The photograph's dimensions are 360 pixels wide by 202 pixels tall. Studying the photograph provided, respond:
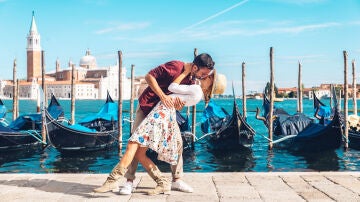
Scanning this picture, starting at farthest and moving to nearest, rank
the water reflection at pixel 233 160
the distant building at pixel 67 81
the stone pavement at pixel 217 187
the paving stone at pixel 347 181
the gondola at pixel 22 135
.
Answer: the distant building at pixel 67 81 < the gondola at pixel 22 135 < the water reflection at pixel 233 160 < the paving stone at pixel 347 181 < the stone pavement at pixel 217 187

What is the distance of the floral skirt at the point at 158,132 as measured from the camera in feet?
8.76

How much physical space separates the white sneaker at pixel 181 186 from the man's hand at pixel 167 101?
53 centimetres

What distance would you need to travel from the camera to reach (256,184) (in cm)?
302

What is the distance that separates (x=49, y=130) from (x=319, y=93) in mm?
84600

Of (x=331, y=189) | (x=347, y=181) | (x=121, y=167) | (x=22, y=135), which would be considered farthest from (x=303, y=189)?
(x=22, y=135)

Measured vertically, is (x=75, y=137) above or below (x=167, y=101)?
below

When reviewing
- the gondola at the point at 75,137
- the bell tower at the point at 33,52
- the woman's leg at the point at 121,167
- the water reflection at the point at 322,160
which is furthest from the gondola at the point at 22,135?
the bell tower at the point at 33,52

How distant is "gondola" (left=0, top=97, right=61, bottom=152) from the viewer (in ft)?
30.2

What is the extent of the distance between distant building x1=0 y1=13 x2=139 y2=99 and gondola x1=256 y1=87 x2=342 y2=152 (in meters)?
70.0

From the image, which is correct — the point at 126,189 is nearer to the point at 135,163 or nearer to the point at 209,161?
the point at 135,163

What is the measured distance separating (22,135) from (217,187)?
25.3 feet

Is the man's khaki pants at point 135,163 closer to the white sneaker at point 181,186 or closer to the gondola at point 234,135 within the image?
the white sneaker at point 181,186

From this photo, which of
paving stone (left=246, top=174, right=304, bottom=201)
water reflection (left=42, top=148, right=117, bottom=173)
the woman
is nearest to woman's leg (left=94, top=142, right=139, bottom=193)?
the woman

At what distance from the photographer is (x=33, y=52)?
274ft
